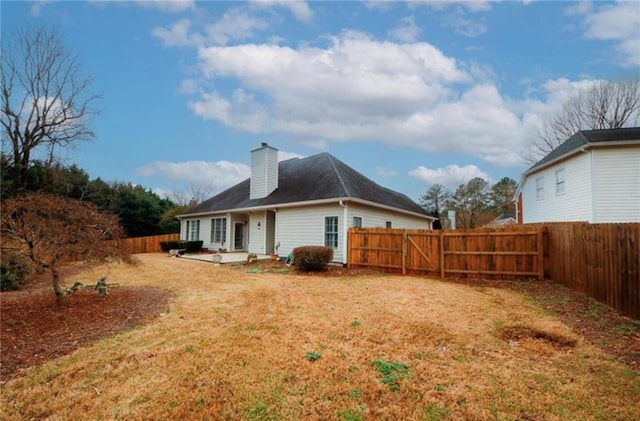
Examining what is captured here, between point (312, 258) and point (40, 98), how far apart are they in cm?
2077

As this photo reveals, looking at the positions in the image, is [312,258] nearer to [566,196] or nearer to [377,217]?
[377,217]

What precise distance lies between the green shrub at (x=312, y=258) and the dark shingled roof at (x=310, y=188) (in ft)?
8.69

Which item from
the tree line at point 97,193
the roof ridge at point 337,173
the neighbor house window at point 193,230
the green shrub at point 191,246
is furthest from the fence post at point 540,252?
the neighbor house window at point 193,230

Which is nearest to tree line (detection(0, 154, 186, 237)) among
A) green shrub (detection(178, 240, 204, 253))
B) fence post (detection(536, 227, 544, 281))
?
green shrub (detection(178, 240, 204, 253))

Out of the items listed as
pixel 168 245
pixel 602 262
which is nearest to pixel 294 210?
pixel 602 262

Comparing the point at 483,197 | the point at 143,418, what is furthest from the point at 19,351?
the point at 483,197

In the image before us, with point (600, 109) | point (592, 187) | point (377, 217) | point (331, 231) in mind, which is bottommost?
point (331, 231)

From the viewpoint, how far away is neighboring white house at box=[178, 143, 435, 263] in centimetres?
1360

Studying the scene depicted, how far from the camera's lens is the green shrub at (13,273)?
865 centimetres

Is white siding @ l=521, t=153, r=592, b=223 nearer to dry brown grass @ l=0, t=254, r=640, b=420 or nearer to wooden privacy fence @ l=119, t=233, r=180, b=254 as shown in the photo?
dry brown grass @ l=0, t=254, r=640, b=420

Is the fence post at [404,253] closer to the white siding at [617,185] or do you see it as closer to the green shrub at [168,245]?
the white siding at [617,185]

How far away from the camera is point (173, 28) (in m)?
10.4

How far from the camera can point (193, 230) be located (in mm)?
22812

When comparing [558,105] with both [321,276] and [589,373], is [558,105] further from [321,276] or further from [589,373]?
[589,373]
